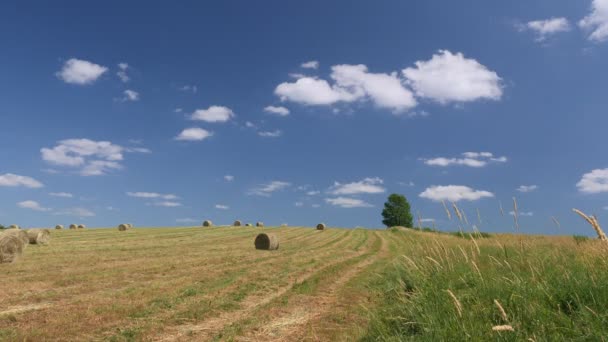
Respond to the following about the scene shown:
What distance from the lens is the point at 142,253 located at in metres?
22.6

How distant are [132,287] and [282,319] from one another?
5928 mm

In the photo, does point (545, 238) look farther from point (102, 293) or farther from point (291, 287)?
point (102, 293)

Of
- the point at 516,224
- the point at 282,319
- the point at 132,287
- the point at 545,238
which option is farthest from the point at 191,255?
the point at 516,224

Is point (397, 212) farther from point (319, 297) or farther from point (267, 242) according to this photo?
point (319, 297)

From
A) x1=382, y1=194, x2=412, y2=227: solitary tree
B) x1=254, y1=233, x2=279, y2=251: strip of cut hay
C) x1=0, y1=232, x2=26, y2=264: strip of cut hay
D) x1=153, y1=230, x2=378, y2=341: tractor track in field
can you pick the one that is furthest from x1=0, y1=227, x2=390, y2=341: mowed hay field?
x1=382, y1=194, x2=412, y2=227: solitary tree

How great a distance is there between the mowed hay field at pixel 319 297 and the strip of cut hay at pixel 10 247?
1.92 feet

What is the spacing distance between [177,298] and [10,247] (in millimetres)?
13608

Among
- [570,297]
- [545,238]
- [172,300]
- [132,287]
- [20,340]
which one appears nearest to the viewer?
[570,297]

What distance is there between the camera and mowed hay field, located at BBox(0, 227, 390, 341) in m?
9.03

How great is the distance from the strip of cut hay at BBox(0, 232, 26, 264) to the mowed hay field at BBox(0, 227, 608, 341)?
584 millimetres

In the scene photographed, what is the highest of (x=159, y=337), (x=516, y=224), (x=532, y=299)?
(x=516, y=224)

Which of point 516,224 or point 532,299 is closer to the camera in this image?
point 532,299

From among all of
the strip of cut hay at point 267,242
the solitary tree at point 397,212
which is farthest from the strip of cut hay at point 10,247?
the solitary tree at point 397,212

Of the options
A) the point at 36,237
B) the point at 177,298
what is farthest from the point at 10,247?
the point at 177,298
